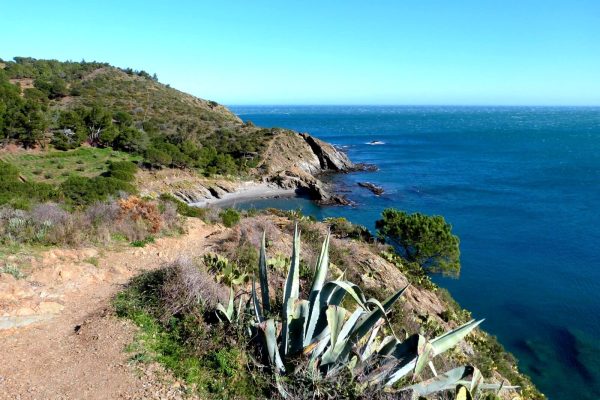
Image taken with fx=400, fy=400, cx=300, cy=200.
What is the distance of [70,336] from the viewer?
5.44 meters

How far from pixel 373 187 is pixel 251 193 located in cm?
1588

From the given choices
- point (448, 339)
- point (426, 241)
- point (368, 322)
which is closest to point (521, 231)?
point (426, 241)

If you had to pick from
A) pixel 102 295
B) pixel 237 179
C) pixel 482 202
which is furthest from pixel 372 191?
pixel 102 295

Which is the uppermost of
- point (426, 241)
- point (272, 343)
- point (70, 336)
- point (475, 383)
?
point (272, 343)

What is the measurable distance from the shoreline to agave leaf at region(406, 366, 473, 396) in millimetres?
38326

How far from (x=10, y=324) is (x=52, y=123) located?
1675 inches

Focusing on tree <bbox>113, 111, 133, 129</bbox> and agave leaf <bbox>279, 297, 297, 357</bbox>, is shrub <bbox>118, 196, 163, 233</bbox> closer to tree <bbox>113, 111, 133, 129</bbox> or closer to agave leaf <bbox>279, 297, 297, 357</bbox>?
agave leaf <bbox>279, 297, 297, 357</bbox>

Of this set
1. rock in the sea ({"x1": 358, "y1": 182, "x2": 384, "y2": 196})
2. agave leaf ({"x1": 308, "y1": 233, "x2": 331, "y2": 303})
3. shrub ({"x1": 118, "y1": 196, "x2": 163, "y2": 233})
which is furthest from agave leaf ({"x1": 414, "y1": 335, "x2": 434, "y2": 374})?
rock in the sea ({"x1": 358, "y1": 182, "x2": 384, "y2": 196})

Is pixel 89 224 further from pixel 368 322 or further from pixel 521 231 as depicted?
pixel 521 231

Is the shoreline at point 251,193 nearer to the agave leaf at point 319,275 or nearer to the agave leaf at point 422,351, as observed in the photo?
the agave leaf at point 319,275

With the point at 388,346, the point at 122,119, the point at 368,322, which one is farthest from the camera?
the point at 122,119

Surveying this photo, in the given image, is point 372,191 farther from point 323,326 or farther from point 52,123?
point 323,326

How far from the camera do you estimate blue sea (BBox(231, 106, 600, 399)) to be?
19.6 m

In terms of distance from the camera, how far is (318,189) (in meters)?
47.8
